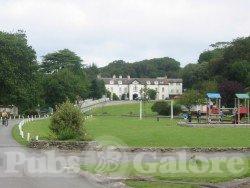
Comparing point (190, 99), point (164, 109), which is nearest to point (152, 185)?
point (190, 99)

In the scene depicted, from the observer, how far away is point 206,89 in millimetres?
93500

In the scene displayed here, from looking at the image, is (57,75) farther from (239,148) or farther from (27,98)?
(239,148)

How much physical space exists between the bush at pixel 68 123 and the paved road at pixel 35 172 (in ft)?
18.7

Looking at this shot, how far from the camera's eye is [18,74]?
97.8 meters

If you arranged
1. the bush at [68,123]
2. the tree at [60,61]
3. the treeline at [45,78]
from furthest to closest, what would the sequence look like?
the tree at [60,61]
the treeline at [45,78]
the bush at [68,123]

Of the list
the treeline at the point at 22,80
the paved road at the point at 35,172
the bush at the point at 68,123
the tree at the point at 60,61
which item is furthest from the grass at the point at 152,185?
the tree at the point at 60,61

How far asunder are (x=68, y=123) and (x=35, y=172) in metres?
15.0

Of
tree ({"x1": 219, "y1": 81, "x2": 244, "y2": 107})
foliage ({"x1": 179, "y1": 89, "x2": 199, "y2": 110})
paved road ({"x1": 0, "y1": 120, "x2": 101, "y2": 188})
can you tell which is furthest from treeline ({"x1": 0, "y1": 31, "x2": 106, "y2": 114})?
paved road ({"x1": 0, "y1": 120, "x2": 101, "y2": 188})

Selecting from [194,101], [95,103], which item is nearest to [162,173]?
[194,101]

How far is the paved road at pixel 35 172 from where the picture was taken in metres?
18.1

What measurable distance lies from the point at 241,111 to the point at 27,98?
141 ft

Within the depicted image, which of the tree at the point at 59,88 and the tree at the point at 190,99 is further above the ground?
the tree at the point at 59,88

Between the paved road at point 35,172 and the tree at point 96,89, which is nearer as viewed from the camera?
the paved road at point 35,172

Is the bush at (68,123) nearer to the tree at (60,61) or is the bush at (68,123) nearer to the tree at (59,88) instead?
the tree at (59,88)
